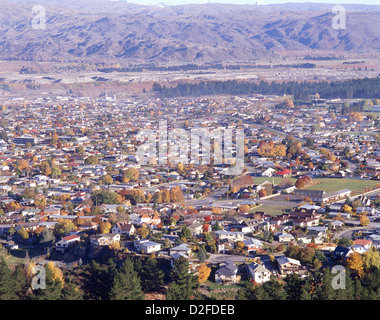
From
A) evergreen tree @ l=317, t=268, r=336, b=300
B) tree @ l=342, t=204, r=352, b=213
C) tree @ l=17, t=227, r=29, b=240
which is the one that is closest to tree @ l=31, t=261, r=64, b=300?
tree @ l=17, t=227, r=29, b=240

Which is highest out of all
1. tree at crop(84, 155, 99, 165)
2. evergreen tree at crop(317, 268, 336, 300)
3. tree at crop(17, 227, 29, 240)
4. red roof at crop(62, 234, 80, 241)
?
evergreen tree at crop(317, 268, 336, 300)

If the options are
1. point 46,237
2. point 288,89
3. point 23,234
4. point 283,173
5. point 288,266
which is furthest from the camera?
point 288,89

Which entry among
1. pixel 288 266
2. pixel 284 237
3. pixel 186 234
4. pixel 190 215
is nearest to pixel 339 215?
pixel 284 237

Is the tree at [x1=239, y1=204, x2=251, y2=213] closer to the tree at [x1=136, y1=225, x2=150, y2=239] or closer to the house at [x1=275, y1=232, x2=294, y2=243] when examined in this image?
the house at [x1=275, y1=232, x2=294, y2=243]

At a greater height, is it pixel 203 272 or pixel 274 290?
pixel 274 290

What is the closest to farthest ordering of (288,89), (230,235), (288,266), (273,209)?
(288,266) < (230,235) < (273,209) < (288,89)

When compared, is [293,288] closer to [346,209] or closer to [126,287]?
[126,287]
